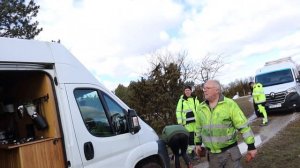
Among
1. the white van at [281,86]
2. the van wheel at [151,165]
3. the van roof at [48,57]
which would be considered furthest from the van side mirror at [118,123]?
the white van at [281,86]

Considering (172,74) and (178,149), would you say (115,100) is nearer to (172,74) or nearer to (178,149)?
(178,149)

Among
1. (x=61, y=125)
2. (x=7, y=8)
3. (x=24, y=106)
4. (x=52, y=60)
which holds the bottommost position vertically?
(x=61, y=125)

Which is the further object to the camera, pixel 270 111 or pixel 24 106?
pixel 270 111

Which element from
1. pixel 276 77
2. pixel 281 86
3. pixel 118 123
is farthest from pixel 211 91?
pixel 276 77

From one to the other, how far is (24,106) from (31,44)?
0.89 meters

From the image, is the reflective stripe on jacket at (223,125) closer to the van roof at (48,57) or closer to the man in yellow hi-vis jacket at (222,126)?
the man in yellow hi-vis jacket at (222,126)

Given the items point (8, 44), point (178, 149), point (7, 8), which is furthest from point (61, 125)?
point (7, 8)

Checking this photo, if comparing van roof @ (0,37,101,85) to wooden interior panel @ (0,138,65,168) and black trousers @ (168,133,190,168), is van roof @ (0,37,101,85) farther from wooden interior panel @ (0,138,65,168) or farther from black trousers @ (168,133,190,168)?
black trousers @ (168,133,190,168)

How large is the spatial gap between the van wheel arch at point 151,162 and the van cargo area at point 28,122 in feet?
4.78

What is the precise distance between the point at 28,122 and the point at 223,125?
2456mm

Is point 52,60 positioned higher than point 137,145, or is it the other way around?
point 52,60

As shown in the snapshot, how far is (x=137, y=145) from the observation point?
18.9ft

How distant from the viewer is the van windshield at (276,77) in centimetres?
1925

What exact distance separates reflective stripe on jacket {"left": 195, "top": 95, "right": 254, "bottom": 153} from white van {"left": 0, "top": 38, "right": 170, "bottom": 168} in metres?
0.92
